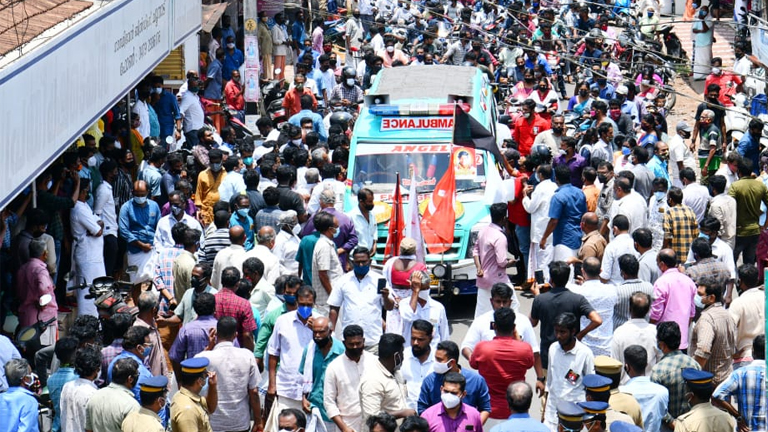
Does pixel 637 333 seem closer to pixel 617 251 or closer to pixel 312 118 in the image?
pixel 617 251

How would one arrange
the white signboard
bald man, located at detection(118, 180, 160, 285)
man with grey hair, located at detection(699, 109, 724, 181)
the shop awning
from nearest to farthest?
the white signboard, bald man, located at detection(118, 180, 160, 285), man with grey hair, located at detection(699, 109, 724, 181), the shop awning

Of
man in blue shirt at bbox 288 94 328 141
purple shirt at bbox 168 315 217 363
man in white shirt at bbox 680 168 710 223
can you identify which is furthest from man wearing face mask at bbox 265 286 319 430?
man in blue shirt at bbox 288 94 328 141

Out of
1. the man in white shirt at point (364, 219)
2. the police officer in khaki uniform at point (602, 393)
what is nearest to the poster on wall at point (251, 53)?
the man in white shirt at point (364, 219)

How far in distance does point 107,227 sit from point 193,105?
18.9 feet

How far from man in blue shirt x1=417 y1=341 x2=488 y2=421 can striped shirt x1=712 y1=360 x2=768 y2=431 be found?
1785mm

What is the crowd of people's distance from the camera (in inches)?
357

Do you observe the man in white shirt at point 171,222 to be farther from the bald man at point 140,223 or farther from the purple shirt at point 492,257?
the purple shirt at point 492,257

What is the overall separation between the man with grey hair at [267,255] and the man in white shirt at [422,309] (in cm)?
174

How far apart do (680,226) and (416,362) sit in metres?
4.81

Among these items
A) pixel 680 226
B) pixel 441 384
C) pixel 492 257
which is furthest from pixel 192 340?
pixel 680 226

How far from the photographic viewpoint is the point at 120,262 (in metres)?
15.1

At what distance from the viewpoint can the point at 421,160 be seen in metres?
15.6

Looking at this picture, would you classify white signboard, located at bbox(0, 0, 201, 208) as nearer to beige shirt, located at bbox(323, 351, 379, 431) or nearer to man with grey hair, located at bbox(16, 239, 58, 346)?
man with grey hair, located at bbox(16, 239, 58, 346)

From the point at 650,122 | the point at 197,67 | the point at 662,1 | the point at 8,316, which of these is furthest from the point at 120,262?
the point at 662,1
